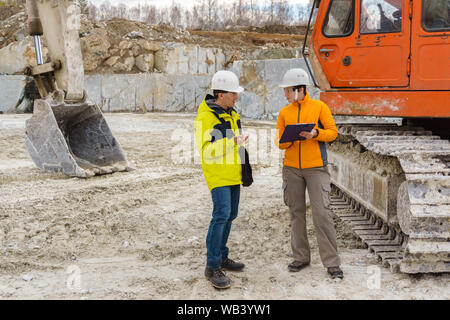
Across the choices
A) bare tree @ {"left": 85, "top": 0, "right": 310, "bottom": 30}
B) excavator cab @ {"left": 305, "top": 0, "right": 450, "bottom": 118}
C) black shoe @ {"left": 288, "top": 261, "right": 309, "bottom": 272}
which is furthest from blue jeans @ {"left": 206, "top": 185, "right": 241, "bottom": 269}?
bare tree @ {"left": 85, "top": 0, "right": 310, "bottom": 30}

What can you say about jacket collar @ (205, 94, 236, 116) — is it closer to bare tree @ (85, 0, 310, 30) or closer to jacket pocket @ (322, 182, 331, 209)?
jacket pocket @ (322, 182, 331, 209)

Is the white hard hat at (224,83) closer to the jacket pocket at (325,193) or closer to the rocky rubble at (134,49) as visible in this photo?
the jacket pocket at (325,193)

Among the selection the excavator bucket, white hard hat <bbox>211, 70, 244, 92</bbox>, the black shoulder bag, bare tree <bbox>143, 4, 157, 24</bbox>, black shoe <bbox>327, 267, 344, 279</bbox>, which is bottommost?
black shoe <bbox>327, 267, 344, 279</bbox>

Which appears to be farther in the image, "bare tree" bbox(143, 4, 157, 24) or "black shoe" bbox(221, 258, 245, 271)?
"bare tree" bbox(143, 4, 157, 24)

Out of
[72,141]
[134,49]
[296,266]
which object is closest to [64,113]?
[72,141]

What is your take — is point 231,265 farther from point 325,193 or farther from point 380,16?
point 380,16

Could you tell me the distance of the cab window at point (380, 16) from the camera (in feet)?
14.7

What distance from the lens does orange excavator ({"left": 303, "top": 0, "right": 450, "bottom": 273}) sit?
3752mm

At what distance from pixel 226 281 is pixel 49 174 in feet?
15.8

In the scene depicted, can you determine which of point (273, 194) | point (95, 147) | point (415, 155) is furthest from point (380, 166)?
point (95, 147)

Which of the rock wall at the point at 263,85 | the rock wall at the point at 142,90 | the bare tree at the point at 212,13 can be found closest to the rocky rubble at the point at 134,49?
the rock wall at the point at 142,90

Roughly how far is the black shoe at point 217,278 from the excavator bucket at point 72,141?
4095 millimetres

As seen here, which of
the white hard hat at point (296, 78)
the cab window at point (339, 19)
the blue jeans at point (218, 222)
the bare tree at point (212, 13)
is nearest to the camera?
the blue jeans at point (218, 222)

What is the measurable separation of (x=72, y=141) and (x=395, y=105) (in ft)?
18.0
